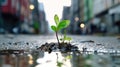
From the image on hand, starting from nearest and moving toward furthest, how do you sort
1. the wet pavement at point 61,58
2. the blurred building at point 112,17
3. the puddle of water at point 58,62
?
the puddle of water at point 58,62 → the wet pavement at point 61,58 → the blurred building at point 112,17

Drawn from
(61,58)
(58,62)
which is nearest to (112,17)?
(61,58)

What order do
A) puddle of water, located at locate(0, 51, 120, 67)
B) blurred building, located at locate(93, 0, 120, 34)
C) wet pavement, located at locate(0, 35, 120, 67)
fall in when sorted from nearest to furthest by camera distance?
puddle of water, located at locate(0, 51, 120, 67), wet pavement, located at locate(0, 35, 120, 67), blurred building, located at locate(93, 0, 120, 34)

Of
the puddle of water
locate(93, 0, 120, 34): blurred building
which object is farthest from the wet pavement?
locate(93, 0, 120, 34): blurred building

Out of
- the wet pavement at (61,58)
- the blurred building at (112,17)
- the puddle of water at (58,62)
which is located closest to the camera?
the puddle of water at (58,62)

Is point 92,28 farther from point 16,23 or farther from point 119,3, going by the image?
point 119,3

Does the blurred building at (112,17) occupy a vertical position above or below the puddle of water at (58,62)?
above

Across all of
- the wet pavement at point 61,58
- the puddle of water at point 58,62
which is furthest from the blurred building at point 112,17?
the puddle of water at point 58,62

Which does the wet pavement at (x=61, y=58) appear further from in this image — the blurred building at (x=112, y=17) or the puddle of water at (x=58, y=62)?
the blurred building at (x=112, y=17)

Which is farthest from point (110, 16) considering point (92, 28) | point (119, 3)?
point (92, 28)

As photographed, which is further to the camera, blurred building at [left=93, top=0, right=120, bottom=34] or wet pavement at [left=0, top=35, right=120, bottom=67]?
blurred building at [left=93, top=0, right=120, bottom=34]

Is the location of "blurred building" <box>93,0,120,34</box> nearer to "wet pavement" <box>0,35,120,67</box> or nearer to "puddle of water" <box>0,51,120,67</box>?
"wet pavement" <box>0,35,120,67</box>

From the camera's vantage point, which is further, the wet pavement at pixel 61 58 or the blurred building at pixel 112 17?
the blurred building at pixel 112 17
